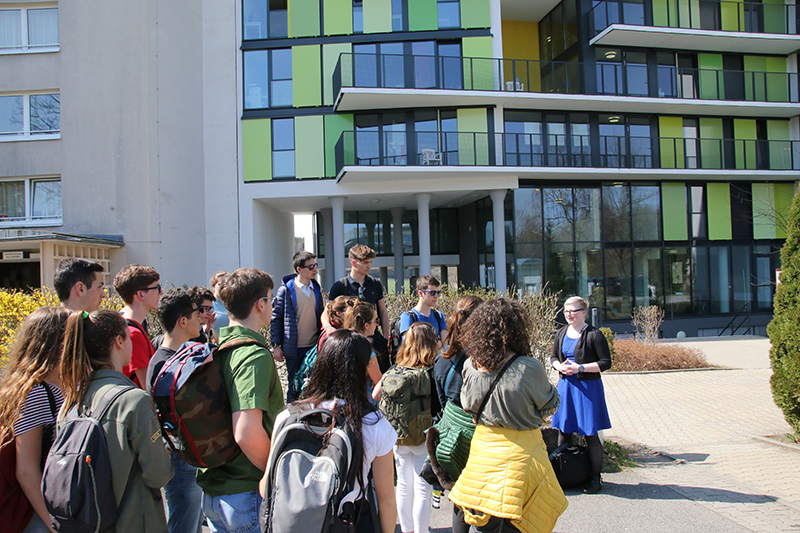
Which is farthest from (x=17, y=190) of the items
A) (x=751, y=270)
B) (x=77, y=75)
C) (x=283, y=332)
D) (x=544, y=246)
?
(x=751, y=270)

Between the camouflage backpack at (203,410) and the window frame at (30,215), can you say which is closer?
the camouflage backpack at (203,410)

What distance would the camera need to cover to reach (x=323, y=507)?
197cm

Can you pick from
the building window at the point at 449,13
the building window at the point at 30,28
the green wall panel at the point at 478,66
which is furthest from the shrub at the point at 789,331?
the building window at the point at 30,28

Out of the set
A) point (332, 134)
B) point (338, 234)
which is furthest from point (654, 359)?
point (332, 134)

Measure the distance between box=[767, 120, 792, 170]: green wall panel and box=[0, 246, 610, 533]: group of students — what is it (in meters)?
25.1

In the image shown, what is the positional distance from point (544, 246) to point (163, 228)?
46.6 ft

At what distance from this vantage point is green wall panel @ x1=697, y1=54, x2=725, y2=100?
72.3 feet

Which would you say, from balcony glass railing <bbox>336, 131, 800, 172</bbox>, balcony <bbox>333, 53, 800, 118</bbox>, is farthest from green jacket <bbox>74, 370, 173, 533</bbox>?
balcony <bbox>333, 53, 800, 118</bbox>

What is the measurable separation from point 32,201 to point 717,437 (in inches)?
806

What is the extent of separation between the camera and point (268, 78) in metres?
20.1

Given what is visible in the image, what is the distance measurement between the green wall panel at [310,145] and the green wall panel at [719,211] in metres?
16.4

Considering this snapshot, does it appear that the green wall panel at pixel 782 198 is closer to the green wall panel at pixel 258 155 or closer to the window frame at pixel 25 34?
the green wall panel at pixel 258 155

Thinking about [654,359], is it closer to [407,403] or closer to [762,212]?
[407,403]

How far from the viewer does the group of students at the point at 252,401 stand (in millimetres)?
2297
